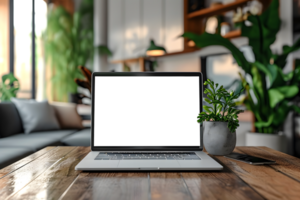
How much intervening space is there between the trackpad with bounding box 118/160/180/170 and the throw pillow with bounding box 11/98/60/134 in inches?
86.3

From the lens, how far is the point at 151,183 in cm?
55

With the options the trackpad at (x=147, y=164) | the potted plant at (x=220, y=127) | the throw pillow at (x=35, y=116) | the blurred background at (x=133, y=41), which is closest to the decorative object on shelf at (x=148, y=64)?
the blurred background at (x=133, y=41)

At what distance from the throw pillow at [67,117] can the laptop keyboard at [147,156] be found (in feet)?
7.82

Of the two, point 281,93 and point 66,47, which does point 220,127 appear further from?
point 66,47

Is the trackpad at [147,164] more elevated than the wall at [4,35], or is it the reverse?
the wall at [4,35]

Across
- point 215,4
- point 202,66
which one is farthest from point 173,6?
point 202,66

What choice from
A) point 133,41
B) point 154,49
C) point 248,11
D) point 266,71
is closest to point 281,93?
point 266,71

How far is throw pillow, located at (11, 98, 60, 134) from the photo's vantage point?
254cm

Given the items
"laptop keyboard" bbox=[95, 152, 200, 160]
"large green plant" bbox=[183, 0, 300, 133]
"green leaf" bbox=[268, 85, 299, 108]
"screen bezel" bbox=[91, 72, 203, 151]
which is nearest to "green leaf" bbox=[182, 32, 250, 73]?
"large green plant" bbox=[183, 0, 300, 133]

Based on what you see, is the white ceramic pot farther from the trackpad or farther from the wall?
the wall

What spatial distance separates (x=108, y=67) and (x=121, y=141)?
4491 mm

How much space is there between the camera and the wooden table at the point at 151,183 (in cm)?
48

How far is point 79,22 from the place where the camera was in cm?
514

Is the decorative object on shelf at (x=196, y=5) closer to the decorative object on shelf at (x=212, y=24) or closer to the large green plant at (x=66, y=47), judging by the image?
the decorative object on shelf at (x=212, y=24)
